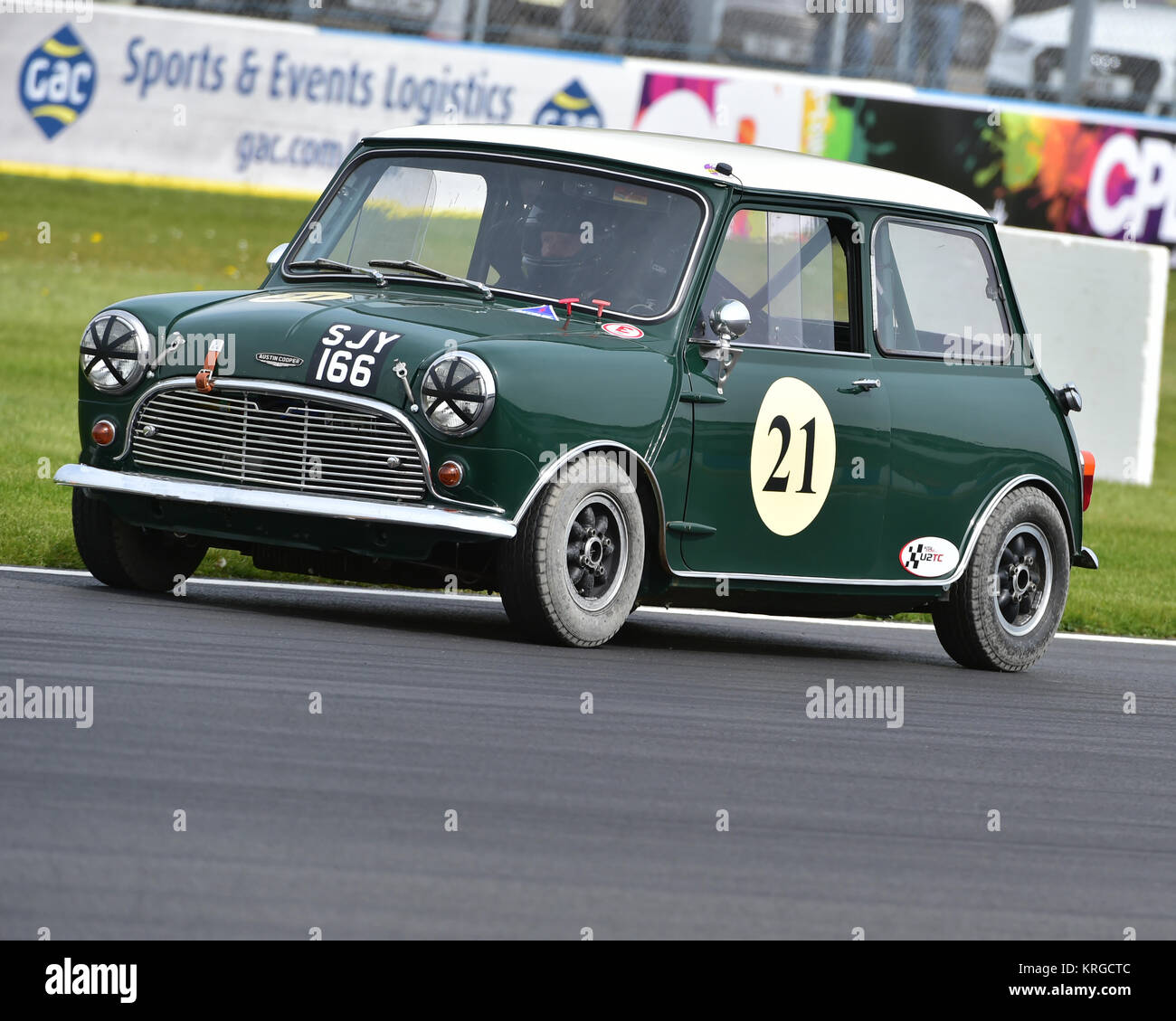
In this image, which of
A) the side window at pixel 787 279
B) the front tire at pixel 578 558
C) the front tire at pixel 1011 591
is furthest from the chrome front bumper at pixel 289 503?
the front tire at pixel 1011 591

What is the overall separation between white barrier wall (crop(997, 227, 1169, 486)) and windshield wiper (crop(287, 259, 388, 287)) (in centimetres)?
984

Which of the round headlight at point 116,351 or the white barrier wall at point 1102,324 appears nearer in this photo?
the round headlight at point 116,351

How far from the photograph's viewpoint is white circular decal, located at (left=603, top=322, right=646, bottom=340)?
859cm

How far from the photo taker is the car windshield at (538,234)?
8828 millimetres

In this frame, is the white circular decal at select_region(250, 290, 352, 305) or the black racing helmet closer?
the white circular decal at select_region(250, 290, 352, 305)

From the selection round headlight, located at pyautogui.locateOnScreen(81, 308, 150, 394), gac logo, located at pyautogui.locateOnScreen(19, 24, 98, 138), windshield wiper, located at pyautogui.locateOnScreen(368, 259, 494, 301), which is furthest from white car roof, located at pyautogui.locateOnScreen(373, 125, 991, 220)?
gac logo, located at pyautogui.locateOnScreen(19, 24, 98, 138)

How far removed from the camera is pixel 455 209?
9211 millimetres

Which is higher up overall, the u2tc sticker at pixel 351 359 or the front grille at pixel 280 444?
the u2tc sticker at pixel 351 359

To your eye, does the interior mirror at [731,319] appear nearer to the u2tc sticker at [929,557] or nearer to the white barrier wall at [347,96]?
the u2tc sticker at [929,557]

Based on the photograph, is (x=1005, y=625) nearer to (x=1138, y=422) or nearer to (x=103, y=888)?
(x=103, y=888)

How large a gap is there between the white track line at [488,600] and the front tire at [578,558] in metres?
1.04

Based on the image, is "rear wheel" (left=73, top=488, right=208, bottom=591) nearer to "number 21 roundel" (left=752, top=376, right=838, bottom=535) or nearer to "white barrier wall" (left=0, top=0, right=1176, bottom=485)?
"number 21 roundel" (left=752, top=376, right=838, bottom=535)

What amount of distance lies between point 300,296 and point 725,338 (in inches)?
61.2
